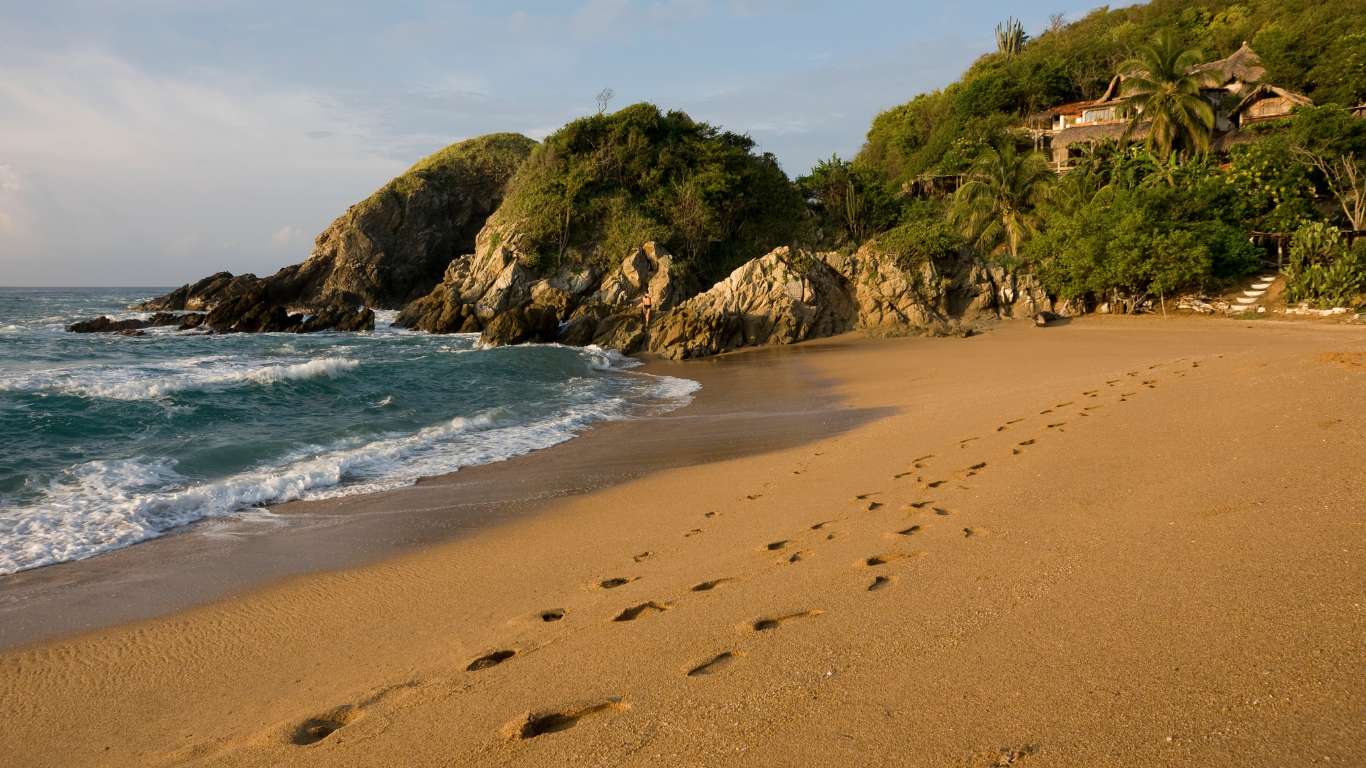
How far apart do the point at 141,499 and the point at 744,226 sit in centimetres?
2734

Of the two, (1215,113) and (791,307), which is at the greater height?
(1215,113)

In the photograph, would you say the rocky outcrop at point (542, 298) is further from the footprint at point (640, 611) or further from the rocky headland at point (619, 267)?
the footprint at point (640, 611)

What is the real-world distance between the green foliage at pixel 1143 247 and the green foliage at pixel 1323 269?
117 centimetres

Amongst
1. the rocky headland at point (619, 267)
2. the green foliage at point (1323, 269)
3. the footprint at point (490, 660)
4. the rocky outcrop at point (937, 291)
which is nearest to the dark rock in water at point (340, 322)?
the rocky headland at point (619, 267)

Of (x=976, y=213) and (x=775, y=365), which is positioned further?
(x=976, y=213)

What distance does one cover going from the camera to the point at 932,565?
3.66 meters

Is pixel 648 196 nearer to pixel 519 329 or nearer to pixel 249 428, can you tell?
pixel 519 329

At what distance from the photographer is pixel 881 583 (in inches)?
138

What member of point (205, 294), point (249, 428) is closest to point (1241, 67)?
point (249, 428)

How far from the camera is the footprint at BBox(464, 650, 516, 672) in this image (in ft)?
10.5

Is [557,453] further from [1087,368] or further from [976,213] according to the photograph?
[976,213]

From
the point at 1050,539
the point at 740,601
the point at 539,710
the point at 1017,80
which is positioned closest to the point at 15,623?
the point at 539,710

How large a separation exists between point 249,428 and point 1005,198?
26.2 m

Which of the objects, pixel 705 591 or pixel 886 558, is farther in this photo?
pixel 886 558
